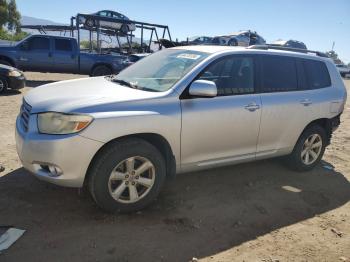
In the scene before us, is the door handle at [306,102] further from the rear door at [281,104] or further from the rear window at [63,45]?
the rear window at [63,45]

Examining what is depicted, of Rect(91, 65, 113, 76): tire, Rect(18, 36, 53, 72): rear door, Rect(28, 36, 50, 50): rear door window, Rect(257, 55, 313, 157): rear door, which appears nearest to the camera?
Rect(257, 55, 313, 157): rear door

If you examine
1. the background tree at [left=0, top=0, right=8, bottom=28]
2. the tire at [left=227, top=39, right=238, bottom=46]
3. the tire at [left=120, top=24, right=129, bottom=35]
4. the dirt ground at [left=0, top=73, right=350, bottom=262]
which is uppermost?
the background tree at [left=0, top=0, right=8, bottom=28]

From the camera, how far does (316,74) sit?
5.33m

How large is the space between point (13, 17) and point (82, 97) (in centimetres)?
4746

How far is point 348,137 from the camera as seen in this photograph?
26.0ft

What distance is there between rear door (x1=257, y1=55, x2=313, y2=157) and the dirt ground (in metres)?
0.61

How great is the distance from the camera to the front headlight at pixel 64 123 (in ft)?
10.8

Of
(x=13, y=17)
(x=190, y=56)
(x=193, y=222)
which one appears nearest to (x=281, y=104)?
(x=190, y=56)

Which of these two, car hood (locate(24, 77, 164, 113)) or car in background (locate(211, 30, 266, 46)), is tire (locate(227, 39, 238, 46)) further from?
car hood (locate(24, 77, 164, 113))

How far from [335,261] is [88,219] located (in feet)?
7.67

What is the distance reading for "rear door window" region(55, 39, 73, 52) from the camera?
1466 centimetres

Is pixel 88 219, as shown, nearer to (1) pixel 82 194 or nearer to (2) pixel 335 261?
(1) pixel 82 194

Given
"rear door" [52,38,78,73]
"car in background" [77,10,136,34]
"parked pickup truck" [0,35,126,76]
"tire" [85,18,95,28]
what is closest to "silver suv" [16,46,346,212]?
"parked pickup truck" [0,35,126,76]

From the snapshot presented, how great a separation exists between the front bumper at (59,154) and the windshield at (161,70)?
101 cm
